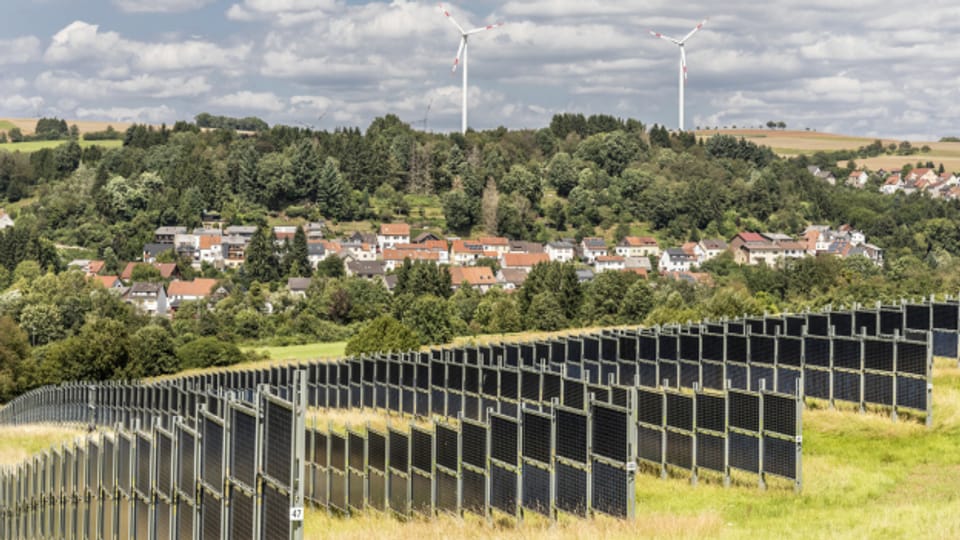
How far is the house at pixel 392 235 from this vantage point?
190m

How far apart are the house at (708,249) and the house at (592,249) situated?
15028 millimetres

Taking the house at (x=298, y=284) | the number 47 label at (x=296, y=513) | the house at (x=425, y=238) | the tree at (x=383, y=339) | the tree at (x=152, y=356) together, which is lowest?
the tree at (x=152, y=356)

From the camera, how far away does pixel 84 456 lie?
20.2 metres

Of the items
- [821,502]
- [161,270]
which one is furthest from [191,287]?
[821,502]

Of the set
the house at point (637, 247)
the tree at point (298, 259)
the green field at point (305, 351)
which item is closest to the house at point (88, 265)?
the tree at point (298, 259)

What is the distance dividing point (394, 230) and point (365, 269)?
2132 centimetres

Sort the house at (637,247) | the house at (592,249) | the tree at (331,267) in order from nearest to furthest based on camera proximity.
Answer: the tree at (331,267)
the house at (637,247)
the house at (592,249)

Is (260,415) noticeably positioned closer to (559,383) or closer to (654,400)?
(654,400)

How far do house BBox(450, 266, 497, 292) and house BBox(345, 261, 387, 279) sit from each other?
10.7 m

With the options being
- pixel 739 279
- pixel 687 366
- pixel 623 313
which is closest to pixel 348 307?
pixel 623 313

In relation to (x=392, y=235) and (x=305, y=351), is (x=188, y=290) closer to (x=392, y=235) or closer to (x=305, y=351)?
(x=392, y=235)

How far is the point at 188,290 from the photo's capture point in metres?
161

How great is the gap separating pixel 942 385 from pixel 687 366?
6.77 m

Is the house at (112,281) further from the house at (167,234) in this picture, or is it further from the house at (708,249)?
the house at (708,249)
